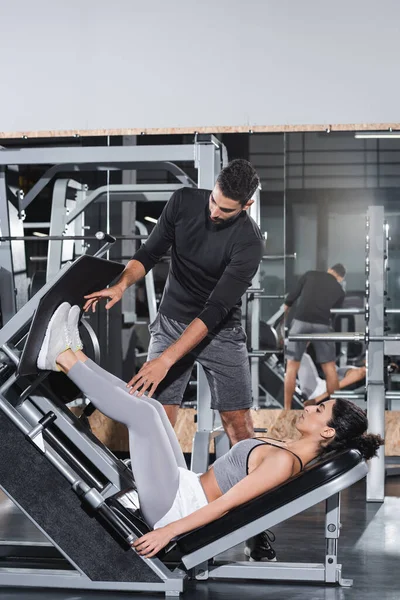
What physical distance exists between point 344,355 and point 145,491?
9.94 ft

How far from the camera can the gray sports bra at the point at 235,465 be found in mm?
2793

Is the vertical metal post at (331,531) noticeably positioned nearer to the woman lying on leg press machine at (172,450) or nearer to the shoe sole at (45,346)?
the woman lying on leg press machine at (172,450)

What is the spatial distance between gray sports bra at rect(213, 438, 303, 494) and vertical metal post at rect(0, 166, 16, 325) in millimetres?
2338

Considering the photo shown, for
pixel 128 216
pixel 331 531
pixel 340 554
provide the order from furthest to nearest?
pixel 128 216 < pixel 340 554 < pixel 331 531

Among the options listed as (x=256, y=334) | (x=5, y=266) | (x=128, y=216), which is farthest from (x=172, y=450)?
(x=128, y=216)

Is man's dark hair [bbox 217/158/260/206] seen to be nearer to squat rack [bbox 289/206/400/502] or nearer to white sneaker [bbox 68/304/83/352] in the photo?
white sneaker [bbox 68/304/83/352]

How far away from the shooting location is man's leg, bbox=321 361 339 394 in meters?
5.49

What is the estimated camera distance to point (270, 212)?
552 cm

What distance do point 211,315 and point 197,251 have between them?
1.39ft

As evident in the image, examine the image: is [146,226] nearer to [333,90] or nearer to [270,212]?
[270,212]

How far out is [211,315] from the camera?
10.00 ft

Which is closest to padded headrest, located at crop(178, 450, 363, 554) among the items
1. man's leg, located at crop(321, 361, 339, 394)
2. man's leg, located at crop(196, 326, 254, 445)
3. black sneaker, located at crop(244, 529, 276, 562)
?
black sneaker, located at crop(244, 529, 276, 562)

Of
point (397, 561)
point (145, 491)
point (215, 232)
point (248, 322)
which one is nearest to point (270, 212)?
point (248, 322)

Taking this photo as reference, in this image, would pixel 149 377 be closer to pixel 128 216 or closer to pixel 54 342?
pixel 54 342
